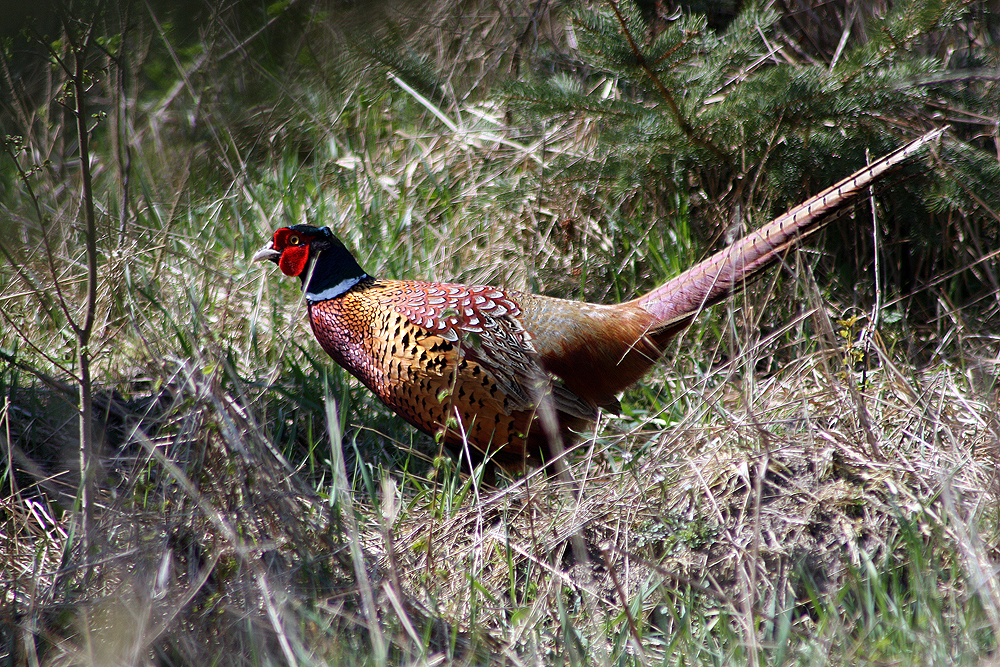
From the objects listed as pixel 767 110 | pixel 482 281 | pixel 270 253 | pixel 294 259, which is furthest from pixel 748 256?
pixel 270 253

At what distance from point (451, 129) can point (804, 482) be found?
9.95 feet

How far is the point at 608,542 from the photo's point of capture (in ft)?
7.64

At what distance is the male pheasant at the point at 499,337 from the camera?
2.72 m

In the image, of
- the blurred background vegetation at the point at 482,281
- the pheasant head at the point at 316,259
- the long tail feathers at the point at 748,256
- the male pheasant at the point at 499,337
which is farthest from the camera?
the pheasant head at the point at 316,259

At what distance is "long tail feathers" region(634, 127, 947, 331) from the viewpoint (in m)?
2.52

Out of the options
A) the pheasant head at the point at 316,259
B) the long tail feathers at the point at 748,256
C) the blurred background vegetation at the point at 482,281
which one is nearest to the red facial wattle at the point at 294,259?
the pheasant head at the point at 316,259

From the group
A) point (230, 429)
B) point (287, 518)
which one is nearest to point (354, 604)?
point (287, 518)

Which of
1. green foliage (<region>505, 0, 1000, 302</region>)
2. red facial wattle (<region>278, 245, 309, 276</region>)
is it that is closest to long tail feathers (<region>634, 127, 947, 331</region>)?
green foliage (<region>505, 0, 1000, 302</region>)

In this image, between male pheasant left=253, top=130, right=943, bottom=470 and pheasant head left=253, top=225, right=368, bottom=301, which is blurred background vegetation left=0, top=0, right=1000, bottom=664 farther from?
pheasant head left=253, top=225, right=368, bottom=301

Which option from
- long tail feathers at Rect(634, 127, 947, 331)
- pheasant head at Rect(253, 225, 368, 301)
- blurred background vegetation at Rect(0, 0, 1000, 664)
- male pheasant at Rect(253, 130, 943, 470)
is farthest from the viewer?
pheasant head at Rect(253, 225, 368, 301)

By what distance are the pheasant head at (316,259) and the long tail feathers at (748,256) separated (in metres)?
1.19

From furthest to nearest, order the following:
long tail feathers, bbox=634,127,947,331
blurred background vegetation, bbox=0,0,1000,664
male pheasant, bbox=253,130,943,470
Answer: male pheasant, bbox=253,130,943,470
long tail feathers, bbox=634,127,947,331
blurred background vegetation, bbox=0,0,1000,664

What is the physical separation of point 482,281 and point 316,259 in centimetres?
119

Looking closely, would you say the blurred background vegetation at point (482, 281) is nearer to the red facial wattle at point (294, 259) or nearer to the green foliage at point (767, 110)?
the green foliage at point (767, 110)
